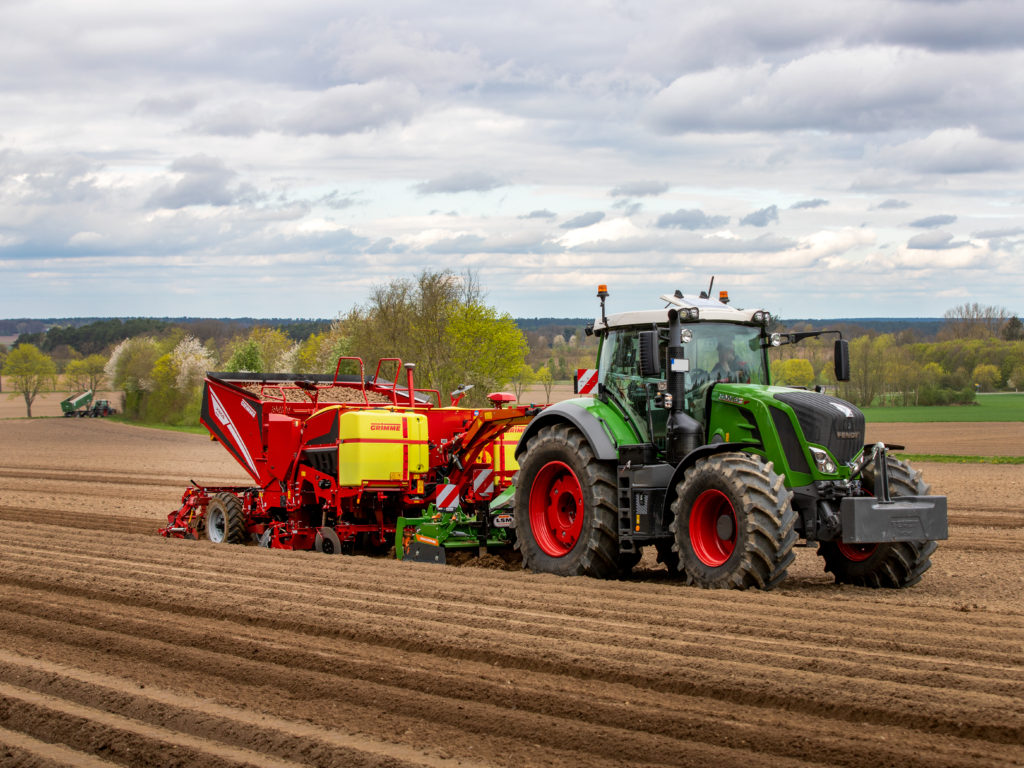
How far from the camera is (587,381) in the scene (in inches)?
419

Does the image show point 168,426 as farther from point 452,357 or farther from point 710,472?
point 710,472

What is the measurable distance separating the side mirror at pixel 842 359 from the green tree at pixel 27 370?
8335cm

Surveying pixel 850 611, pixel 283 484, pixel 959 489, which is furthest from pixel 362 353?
pixel 850 611

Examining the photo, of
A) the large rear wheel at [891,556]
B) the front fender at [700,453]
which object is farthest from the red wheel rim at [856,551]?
the front fender at [700,453]

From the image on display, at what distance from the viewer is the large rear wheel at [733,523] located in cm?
836

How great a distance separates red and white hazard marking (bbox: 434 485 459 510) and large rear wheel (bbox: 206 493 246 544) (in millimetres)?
3253

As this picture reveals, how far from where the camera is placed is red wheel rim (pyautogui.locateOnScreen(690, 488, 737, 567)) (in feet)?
29.1

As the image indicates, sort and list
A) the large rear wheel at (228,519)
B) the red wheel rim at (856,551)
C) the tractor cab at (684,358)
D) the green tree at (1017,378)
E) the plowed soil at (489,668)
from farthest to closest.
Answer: the green tree at (1017,378)
the large rear wheel at (228,519)
the tractor cab at (684,358)
the red wheel rim at (856,551)
the plowed soil at (489,668)

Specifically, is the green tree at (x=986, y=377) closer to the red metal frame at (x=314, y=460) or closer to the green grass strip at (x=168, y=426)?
the green grass strip at (x=168, y=426)

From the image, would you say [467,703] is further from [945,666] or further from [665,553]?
[665,553]

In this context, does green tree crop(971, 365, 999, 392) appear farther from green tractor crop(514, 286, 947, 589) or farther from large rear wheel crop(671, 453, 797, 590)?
large rear wheel crop(671, 453, 797, 590)

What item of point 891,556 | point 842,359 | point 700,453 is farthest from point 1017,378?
point 700,453

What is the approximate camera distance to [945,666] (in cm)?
602

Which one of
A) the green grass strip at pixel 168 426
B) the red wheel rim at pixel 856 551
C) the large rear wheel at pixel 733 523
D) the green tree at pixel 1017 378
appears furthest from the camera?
the green tree at pixel 1017 378
